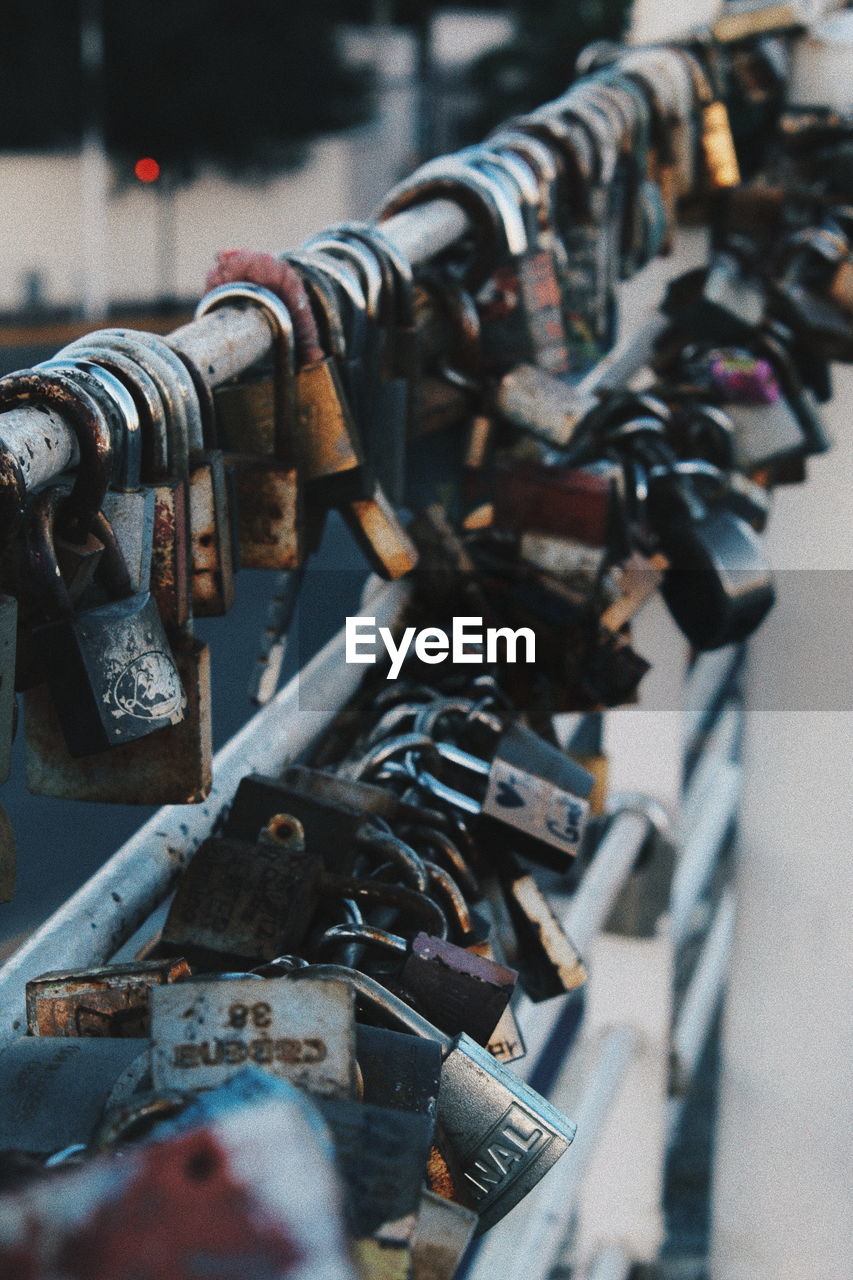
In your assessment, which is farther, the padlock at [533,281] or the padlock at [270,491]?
the padlock at [533,281]

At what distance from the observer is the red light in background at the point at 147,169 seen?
42.2 ft

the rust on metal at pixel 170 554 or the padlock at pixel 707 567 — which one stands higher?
the rust on metal at pixel 170 554

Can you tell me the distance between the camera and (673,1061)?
76.4 inches

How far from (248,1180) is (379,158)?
14.3m

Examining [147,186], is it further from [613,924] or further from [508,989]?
[508,989]

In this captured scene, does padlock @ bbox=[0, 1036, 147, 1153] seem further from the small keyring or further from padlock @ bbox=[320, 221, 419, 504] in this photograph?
padlock @ bbox=[320, 221, 419, 504]

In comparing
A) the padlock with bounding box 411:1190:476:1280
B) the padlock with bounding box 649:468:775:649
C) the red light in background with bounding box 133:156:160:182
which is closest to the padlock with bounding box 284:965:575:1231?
the padlock with bounding box 411:1190:476:1280

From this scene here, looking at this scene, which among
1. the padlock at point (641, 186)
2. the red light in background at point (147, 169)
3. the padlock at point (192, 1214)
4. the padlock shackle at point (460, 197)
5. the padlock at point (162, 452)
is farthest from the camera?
the red light in background at point (147, 169)

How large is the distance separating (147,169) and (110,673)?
13.3 m

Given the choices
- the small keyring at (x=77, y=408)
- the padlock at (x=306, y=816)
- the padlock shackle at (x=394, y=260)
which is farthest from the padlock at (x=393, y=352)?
the small keyring at (x=77, y=408)

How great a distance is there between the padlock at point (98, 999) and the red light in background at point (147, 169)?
43.5 feet

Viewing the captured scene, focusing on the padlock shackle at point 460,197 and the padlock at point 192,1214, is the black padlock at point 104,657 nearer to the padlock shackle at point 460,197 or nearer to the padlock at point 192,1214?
the padlock at point 192,1214

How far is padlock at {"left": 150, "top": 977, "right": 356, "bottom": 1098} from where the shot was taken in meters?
0.42

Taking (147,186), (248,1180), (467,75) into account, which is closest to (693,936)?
(248,1180)
